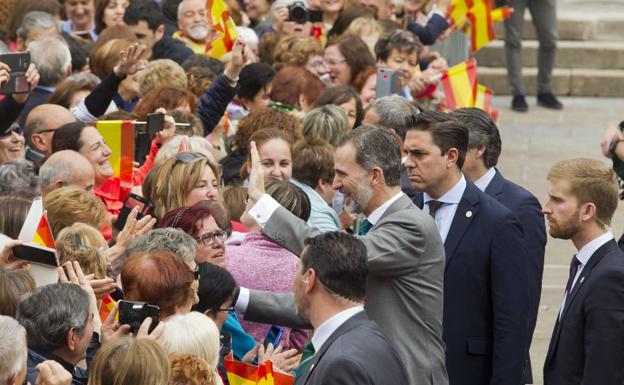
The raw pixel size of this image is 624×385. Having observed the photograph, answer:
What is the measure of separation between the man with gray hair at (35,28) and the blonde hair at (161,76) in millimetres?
1371

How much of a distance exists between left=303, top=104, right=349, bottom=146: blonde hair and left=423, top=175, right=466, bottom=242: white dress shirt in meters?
2.24

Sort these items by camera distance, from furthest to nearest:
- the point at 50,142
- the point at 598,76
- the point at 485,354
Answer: the point at 598,76 < the point at 50,142 < the point at 485,354

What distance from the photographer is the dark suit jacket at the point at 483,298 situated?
6.67 m

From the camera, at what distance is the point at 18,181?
286 inches

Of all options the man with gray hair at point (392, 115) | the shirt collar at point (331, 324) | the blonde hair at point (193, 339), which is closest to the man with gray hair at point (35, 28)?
the man with gray hair at point (392, 115)

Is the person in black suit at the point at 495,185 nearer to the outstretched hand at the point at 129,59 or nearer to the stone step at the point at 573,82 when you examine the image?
the outstretched hand at the point at 129,59

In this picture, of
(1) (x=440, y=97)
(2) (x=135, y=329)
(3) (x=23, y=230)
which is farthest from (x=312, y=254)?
(1) (x=440, y=97)

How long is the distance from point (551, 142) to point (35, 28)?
7377 mm

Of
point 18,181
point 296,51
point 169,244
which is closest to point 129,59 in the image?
point 18,181

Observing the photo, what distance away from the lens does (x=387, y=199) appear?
6.12 metres

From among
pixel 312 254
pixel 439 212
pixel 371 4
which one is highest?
pixel 312 254

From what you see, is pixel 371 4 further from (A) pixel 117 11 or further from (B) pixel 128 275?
(B) pixel 128 275

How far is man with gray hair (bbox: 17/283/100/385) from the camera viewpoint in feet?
17.3

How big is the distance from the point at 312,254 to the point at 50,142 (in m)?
4.08
